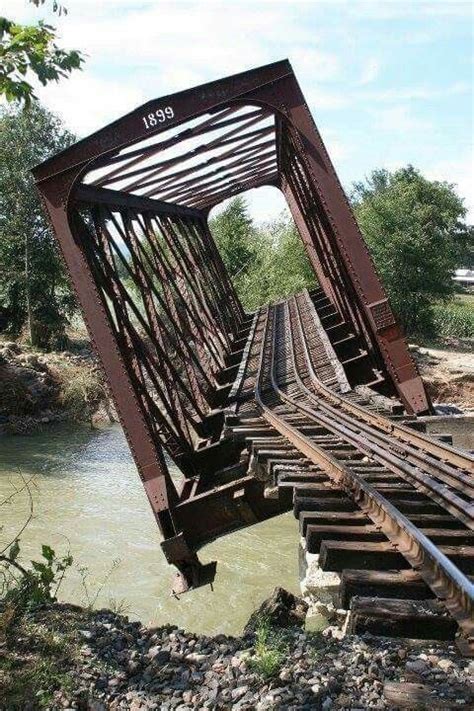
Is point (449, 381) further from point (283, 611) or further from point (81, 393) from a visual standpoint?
point (283, 611)

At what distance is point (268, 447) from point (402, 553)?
242 cm

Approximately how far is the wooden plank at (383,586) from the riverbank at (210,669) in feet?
1.46

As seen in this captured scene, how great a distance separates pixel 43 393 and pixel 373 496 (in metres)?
22.3

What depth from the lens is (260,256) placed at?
113ft

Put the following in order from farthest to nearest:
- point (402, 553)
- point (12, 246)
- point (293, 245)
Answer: point (293, 245), point (12, 246), point (402, 553)

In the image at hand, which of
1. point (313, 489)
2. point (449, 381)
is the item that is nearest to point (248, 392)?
point (313, 489)

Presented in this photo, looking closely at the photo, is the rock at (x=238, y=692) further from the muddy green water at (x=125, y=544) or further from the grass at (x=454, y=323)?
the grass at (x=454, y=323)

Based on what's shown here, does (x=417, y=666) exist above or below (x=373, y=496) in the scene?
below

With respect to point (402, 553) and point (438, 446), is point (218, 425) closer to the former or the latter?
point (438, 446)

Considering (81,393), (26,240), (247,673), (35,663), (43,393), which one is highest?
(26,240)

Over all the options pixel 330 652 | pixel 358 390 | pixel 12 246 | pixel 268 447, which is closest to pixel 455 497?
pixel 330 652

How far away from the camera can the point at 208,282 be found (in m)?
15.2

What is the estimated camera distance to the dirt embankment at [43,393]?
75.9 ft

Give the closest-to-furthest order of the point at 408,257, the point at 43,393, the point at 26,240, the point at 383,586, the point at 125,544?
1. the point at 383,586
2. the point at 125,544
3. the point at 43,393
4. the point at 26,240
5. the point at 408,257
